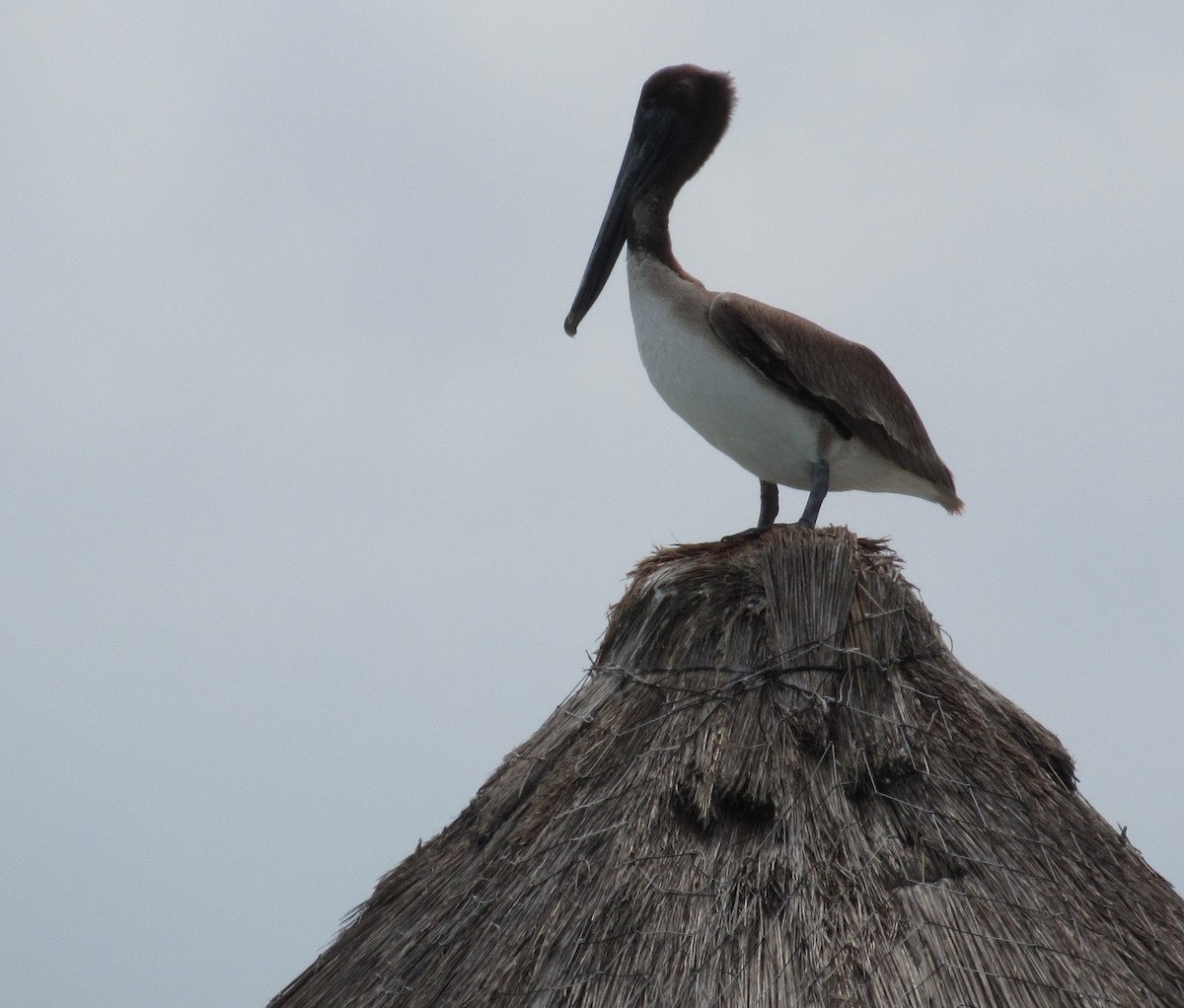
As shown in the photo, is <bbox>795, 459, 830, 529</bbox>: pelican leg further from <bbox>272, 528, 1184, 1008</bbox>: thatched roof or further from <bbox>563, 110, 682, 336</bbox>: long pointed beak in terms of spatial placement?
<bbox>563, 110, 682, 336</bbox>: long pointed beak

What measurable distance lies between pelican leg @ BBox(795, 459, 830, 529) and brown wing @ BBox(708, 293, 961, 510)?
0.50ft

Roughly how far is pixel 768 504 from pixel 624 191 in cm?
121

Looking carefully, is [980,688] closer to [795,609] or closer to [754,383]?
[795,609]

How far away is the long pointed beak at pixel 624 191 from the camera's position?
5.08 metres

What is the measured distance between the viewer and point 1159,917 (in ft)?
12.7

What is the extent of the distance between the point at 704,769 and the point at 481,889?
72 centimetres

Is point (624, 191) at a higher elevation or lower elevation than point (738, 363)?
higher

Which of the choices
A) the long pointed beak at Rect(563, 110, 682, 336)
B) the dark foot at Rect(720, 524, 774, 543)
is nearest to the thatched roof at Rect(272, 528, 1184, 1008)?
the dark foot at Rect(720, 524, 774, 543)

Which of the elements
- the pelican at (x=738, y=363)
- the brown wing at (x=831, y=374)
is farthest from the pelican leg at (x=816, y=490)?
the brown wing at (x=831, y=374)

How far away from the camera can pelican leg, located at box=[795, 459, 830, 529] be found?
4.49 metres

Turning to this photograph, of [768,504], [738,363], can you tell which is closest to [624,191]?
[738,363]

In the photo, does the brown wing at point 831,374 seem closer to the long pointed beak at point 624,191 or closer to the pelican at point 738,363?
the pelican at point 738,363

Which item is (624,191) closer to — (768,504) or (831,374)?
(831,374)

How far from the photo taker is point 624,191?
5.09 metres
